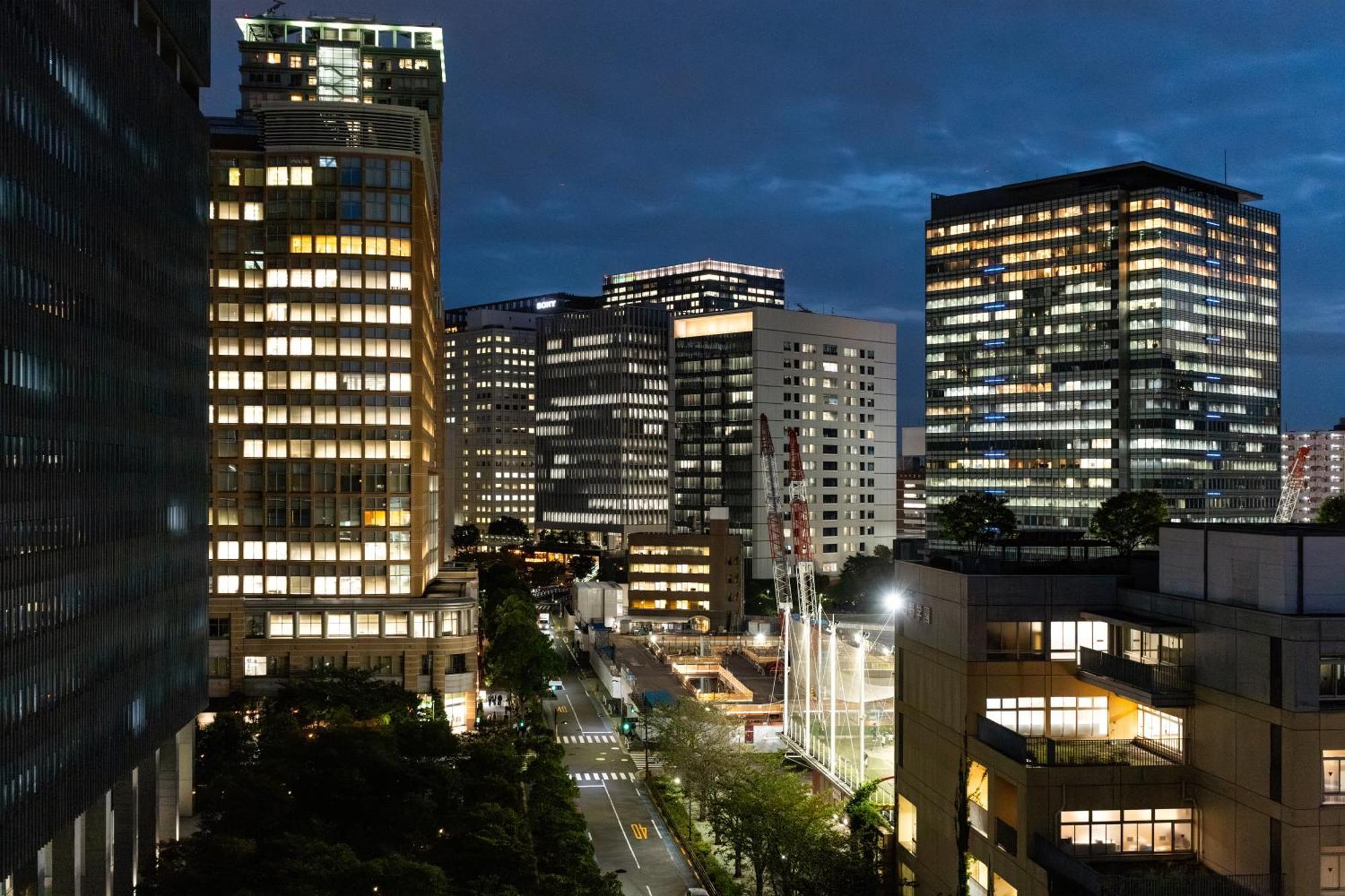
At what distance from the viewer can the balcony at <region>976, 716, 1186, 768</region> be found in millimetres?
40625

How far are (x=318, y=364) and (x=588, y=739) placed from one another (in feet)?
145

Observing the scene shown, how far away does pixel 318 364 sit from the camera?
4395 inches

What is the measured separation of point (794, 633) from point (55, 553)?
56038 millimetres

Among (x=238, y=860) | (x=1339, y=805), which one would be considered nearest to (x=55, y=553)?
(x=238, y=860)

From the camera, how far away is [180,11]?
79.2 meters

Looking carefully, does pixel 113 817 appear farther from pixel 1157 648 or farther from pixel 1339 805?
pixel 1339 805

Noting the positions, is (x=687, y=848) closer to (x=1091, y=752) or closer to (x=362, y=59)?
(x=1091, y=752)

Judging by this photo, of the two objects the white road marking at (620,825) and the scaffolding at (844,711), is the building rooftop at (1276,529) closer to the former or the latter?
the scaffolding at (844,711)

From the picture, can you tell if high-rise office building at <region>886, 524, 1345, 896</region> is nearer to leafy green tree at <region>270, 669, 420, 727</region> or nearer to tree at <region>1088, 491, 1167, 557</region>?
leafy green tree at <region>270, 669, 420, 727</region>

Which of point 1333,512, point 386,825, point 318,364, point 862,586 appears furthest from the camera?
point 862,586

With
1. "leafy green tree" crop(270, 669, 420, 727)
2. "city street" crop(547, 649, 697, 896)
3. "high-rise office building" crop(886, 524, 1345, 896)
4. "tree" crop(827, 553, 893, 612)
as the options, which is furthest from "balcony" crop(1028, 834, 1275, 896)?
"tree" crop(827, 553, 893, 612)

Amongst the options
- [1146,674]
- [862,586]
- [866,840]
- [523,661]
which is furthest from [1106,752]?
[862,586]

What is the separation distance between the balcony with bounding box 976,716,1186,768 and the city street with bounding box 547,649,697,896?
30.8 metres

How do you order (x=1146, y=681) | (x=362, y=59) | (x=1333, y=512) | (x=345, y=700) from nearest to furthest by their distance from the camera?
1. (x=1146, y=681)
2. (x=345, y=700)
3. (x=1333, y=512)
4. (x=362, y=59)
